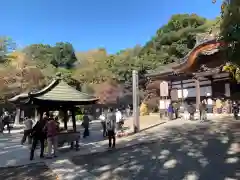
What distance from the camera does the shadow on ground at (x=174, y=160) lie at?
7.37 m

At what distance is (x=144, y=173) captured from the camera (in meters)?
7.60

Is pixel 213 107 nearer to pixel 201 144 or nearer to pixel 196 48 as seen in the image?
pixel 196 48

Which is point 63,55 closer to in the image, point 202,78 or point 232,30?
point 202,78

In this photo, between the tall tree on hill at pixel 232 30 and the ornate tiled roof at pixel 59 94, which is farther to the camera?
the ornate tiled roof at pixel 59 94

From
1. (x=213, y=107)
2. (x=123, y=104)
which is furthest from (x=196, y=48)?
(x=123, y=104)

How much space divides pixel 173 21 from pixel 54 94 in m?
41.3

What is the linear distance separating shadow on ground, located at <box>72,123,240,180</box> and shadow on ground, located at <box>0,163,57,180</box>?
1111 millimetres

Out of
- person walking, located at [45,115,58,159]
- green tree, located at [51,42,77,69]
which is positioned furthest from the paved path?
green tree, located at [51,42,77,69]

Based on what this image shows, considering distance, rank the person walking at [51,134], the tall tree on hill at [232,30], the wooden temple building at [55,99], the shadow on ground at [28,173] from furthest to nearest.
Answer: the wooden temple building at [55,99] → the person walking at [51,134] → the shadow on ground at [28,173] → the tall tree on hill at [232,30]

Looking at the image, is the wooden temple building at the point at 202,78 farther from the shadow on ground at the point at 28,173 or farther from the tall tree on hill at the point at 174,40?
the shadow on ground at the point at 28,173

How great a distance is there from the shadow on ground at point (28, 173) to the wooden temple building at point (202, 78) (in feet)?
34.7

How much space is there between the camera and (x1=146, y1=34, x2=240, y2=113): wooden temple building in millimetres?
18419

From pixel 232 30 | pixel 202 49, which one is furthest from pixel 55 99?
pixel 202 49

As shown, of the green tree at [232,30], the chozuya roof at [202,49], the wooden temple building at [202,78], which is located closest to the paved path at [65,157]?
the green tree at [232,30]
